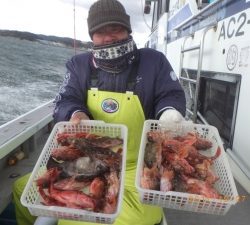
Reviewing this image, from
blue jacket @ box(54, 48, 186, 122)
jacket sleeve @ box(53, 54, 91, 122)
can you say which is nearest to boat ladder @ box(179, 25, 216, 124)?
blue jacket @ box(54, 48, 186, 122)

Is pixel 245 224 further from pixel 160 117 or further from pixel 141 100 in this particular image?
pixel 141 100

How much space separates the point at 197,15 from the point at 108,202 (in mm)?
2765

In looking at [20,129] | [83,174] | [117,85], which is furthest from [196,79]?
[83,174]

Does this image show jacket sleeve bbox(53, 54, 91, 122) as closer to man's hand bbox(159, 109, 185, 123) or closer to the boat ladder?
man's hand bbox(159, 109, 185, 123)

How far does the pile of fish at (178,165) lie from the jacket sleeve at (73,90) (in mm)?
605

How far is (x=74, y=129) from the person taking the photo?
1958 mm

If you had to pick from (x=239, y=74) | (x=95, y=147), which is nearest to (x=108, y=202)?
(x=95, y=147)

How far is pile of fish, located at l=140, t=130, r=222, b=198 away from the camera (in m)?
1.47

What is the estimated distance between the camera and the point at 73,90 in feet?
7.52

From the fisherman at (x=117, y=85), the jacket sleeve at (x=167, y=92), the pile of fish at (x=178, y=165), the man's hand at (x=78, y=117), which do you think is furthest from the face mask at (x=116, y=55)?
the pile of fish at (x=178, y=165)

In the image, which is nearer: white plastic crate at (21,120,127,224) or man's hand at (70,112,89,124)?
white plastic crate at (21,120,127,224)

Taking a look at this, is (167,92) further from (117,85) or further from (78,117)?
(78,117)

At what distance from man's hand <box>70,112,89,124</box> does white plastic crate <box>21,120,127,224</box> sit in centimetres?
3

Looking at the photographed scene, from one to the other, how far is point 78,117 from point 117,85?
38cm
